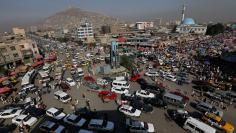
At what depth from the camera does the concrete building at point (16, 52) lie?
46.7 metres

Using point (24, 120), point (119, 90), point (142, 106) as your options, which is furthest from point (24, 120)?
point (142, 106)

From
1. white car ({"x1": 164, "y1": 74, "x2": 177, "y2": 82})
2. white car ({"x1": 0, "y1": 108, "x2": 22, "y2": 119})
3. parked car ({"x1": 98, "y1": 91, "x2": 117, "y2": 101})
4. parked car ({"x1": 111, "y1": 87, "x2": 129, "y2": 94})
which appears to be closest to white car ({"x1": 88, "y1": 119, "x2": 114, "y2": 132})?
parked car ({"x1": 98, "y1": 91, "x2": 117, "y2": 101})

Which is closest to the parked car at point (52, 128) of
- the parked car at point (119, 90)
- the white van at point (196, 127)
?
the parked car at point (119, 90)

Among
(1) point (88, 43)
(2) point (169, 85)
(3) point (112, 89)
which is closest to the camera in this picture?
(3) point (112, 89)

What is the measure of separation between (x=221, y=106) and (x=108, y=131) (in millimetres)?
17854

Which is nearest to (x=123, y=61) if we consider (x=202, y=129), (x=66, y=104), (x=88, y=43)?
(x=66, y=104)

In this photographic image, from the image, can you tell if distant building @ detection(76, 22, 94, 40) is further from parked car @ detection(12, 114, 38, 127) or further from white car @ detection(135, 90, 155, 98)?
parked car @ detection(12, 114, 38, 127)

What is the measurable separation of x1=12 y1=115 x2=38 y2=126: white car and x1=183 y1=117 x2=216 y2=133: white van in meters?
19.1

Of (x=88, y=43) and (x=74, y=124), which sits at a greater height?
(x=88, y=43)

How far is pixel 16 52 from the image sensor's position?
1962 inches

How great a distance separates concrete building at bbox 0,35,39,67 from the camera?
1838 inches

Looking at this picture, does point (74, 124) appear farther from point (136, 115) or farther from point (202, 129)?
point (202, 129)

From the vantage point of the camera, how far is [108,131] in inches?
738

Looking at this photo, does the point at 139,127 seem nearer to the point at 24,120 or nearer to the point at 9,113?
the point at 24,120
